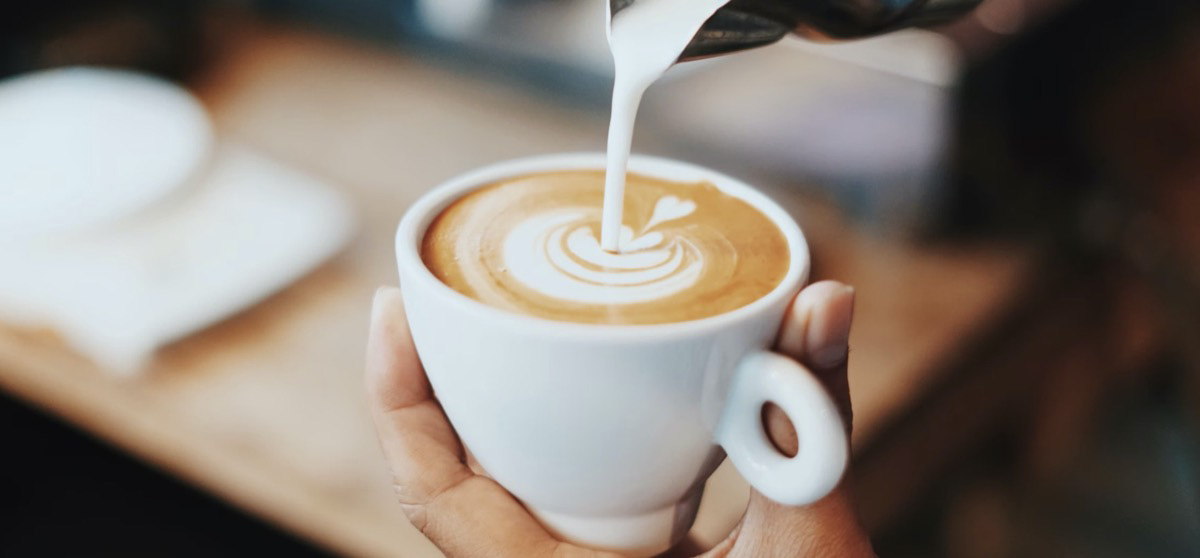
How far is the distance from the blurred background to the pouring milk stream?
0.43 metres

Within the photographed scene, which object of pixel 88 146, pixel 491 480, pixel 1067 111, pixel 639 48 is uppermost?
pixel 639 48

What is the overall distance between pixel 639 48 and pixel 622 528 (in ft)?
0.73

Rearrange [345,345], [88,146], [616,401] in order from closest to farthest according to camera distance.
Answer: [616,401] → [345,345] → [88,146]

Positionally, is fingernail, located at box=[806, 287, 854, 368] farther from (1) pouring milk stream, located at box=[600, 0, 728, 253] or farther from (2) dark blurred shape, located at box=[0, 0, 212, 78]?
(2) dark blurred shape, located at box=[0, 0, 212, 78]

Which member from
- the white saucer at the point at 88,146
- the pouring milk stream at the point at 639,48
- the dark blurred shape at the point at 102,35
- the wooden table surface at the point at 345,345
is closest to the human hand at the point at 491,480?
the pouring milk stream at the point at 639,48

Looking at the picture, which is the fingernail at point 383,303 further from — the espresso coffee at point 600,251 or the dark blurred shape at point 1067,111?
the dark blurred shape at point 1067,111

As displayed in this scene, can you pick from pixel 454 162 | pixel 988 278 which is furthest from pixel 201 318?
pixel 988 278

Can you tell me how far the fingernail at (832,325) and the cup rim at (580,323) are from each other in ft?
0.06

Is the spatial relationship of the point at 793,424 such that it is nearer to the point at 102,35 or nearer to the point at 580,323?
the point at 580,323

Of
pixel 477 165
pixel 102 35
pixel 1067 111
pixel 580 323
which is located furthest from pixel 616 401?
pixel 102 35

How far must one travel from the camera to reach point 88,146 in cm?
119

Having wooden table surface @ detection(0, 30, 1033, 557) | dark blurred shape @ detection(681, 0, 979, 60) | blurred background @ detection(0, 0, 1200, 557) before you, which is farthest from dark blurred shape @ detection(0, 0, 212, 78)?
dark blurred shape @ detection(681, 0, 979, 60)

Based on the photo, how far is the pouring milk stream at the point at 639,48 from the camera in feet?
1.36

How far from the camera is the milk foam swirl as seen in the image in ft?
1.45
